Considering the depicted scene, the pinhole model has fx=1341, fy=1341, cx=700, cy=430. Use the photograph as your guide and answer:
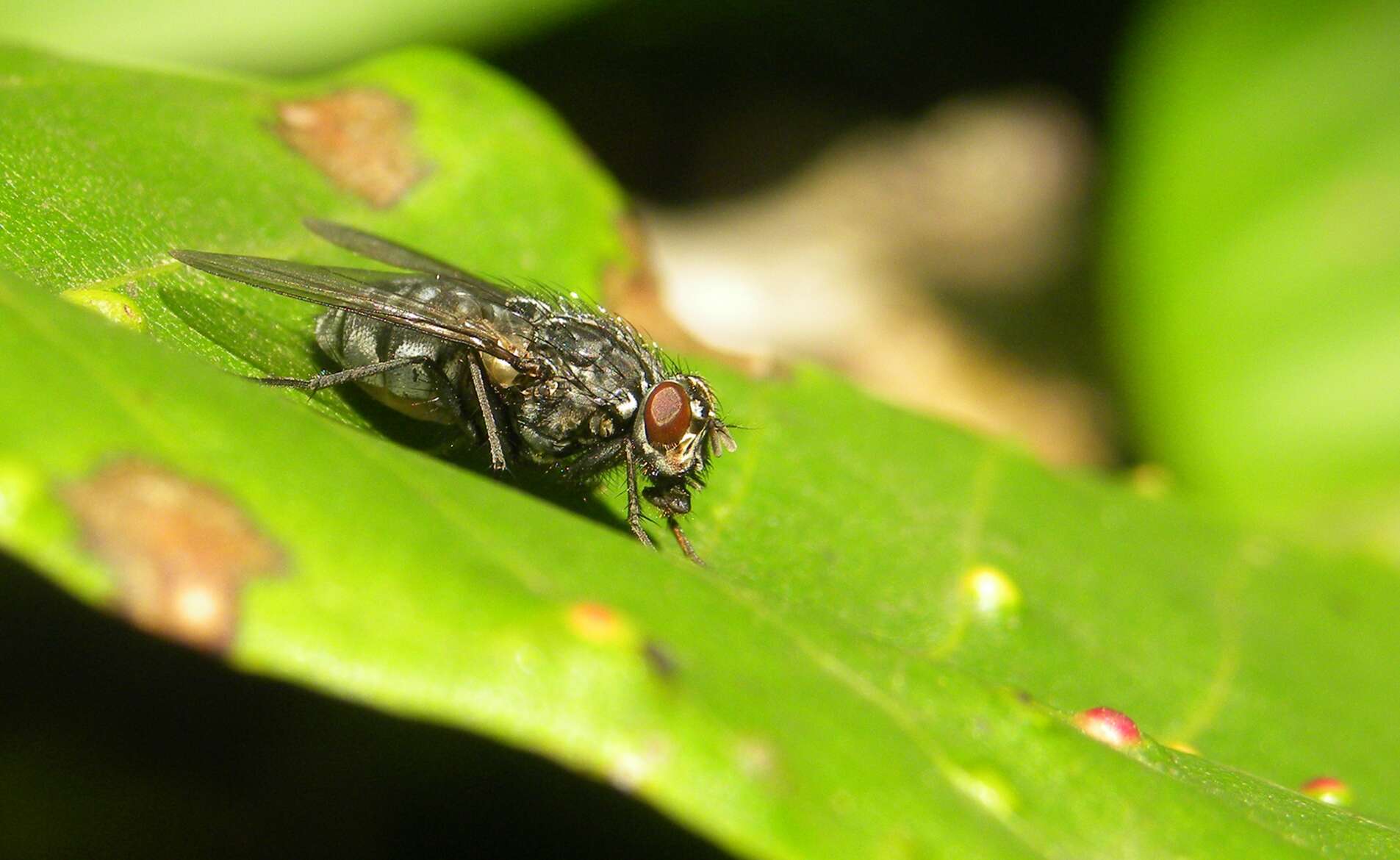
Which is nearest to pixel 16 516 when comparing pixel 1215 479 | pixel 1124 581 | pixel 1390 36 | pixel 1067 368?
pixel 1124 581

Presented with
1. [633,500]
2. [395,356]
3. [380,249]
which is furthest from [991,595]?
[380,249]

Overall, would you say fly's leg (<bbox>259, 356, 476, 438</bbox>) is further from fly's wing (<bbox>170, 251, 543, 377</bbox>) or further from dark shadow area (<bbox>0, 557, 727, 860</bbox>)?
dark shadow area (<bbox>0, 557, 727, 860</bbox>)

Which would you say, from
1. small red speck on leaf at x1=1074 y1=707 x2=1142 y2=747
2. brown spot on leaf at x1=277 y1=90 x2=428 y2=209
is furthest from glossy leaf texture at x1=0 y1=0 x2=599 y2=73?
small red speck on leaf at x1=1074 y1=707 x2=1142 y2=747

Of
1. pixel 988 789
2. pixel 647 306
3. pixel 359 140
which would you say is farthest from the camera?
pixel 647 306

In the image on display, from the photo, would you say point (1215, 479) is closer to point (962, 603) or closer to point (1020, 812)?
point (962, 603)

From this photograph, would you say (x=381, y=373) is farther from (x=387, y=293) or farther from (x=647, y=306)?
(x=647, y=306)

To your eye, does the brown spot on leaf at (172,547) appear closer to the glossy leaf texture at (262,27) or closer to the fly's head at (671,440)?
the fly's head at (671,440)
